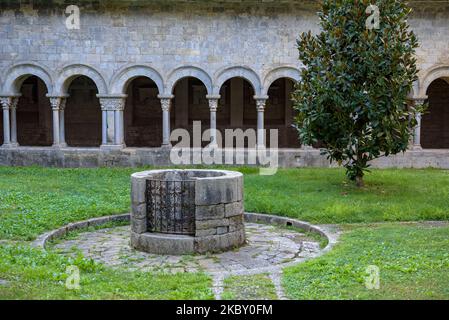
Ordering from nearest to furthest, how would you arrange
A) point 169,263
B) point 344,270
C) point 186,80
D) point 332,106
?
point 344,270
point 169,263
point 332,106
point 186,80

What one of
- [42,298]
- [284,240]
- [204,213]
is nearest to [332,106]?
[284,240]

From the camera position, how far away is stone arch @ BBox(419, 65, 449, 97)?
1775 centimetres

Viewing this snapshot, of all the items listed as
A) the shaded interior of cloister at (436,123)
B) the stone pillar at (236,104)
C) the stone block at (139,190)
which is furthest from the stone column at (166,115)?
the shaded interior of cloister at (436,123)

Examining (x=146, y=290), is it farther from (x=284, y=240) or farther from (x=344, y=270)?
→ (x=284, y=240)

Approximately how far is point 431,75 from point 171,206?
1282 centimetres

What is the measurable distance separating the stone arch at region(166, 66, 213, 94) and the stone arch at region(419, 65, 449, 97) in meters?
6.97

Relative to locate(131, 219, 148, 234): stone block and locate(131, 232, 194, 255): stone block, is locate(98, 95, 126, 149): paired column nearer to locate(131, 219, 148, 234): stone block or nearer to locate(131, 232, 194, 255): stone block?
locate(131, 219, 148, 234): stone block

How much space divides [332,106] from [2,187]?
799cm

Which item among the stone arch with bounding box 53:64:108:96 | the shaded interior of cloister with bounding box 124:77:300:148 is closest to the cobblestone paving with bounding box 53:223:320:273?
the stone arch with bounding box 53:64:108:96

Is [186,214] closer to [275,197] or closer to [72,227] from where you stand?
[72,227]

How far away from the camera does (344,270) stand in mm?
6305

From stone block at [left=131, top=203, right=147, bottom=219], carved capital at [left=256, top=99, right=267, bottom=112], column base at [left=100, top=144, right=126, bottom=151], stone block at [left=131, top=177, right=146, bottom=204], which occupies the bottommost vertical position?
stone block at [left=131, top=203, right=147, bottom=219]

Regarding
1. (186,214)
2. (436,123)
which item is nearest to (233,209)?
(186,214)

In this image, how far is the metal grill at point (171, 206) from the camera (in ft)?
26.4
